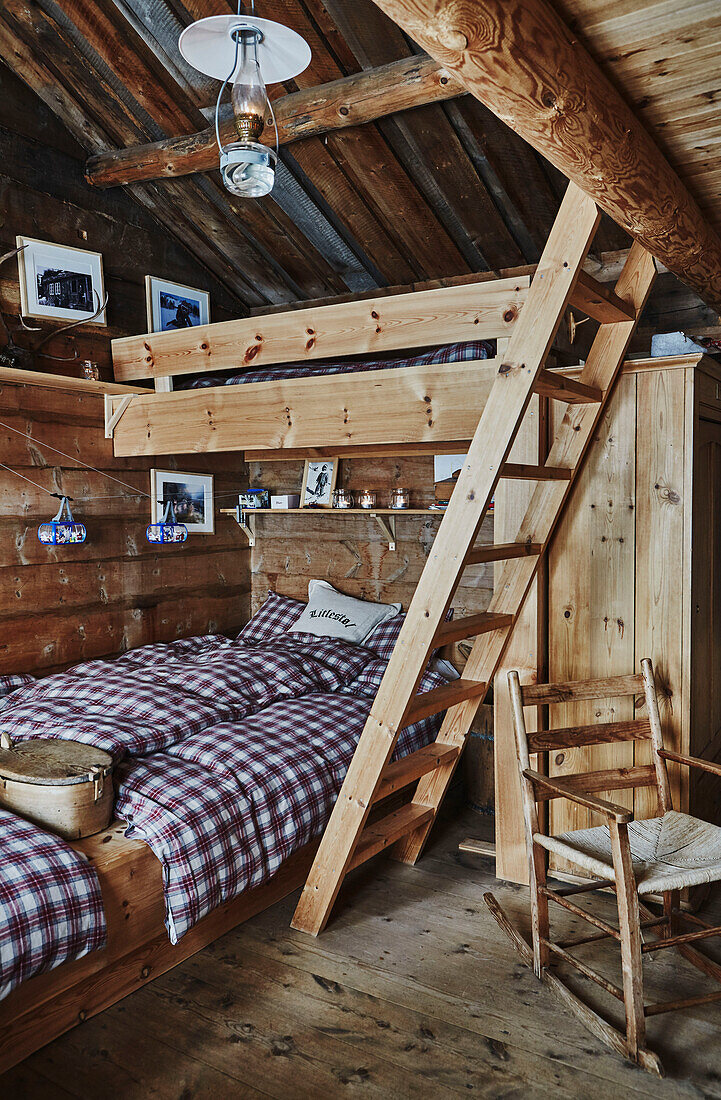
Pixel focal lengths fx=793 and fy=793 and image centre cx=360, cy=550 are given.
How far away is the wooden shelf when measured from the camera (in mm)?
3789

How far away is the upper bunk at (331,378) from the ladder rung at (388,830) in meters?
1.32

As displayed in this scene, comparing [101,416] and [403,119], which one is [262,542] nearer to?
[101,416]

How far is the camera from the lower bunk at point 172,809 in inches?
73.5

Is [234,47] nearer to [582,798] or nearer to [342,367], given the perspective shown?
[342,367]

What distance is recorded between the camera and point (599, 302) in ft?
7.64

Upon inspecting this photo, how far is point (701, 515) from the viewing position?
2664 millimetres

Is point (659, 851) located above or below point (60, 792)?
below

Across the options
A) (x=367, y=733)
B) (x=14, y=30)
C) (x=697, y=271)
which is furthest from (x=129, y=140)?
(x=367, y=733)

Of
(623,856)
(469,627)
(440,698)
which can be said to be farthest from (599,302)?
(623,856)

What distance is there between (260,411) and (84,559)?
1.16 meters

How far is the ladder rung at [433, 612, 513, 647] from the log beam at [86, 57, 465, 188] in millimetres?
1842

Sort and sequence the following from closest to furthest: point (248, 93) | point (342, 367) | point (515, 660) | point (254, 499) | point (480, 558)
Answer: point (248, 93), point (480, 558), point (515, 660), point (342, 367), point (254, 499)

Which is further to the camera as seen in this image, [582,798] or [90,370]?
[90,370]

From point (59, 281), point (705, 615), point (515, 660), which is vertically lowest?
point (515, 660)
